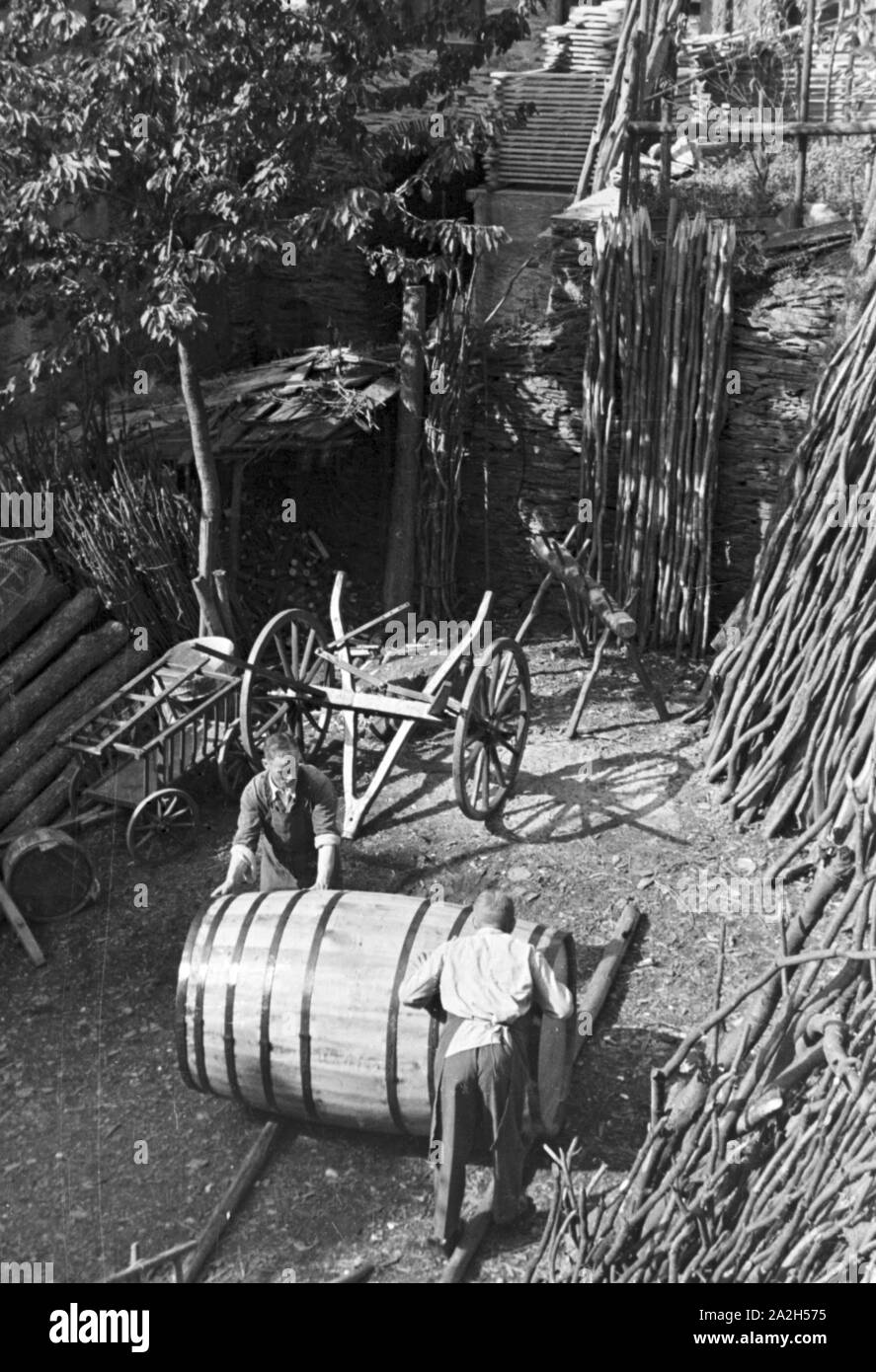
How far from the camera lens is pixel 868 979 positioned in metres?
5.29

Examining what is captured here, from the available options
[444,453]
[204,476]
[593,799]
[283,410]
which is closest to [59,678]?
[204,476]

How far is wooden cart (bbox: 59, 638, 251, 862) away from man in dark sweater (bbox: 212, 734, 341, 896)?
1.26 m

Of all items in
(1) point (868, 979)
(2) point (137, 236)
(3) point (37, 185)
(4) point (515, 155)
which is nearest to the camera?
(1) point (868, 979)

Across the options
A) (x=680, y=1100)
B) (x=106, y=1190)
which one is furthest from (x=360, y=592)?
(x=680, y=1100)

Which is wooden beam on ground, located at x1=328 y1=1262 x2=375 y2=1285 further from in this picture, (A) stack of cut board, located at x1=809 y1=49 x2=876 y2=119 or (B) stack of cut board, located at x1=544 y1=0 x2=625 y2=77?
(B) stack of cut board, located at x1=544 y1=0 x2=625 y2=77

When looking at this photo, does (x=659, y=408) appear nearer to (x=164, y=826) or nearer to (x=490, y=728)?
(x=490, y=728)

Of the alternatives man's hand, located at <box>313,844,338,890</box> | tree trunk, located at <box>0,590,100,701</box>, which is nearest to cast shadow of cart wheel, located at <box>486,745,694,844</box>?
man's hand, located at <box>313,844,338,890</box>

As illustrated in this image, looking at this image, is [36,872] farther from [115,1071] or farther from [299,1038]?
[299,1038]

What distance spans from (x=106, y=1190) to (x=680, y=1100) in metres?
2.54

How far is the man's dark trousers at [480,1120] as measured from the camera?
5.77 metres

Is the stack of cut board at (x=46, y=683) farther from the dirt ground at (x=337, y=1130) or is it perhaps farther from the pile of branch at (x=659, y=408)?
the pile of branch at (x=659, y=408)

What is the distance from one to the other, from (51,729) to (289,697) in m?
1.45

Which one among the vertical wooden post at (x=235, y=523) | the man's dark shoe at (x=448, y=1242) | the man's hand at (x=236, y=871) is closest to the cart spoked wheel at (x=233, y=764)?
the man's hand at (x=236, y=871)

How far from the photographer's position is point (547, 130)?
46.3ft
